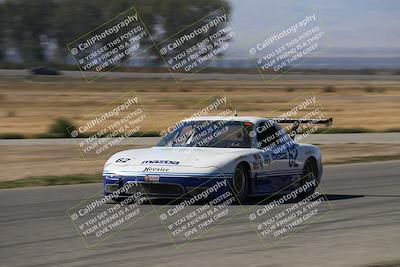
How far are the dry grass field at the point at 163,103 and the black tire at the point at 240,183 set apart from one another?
786 inches

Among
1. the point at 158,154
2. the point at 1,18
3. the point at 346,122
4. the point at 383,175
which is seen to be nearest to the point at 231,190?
the point at 158,154

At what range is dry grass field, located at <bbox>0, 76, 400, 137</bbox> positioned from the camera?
3966 cm

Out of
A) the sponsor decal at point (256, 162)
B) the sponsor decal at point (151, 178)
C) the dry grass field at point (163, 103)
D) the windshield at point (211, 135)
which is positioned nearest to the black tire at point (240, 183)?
the sponsor decal at point (256, 162)

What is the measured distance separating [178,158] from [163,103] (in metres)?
39.3

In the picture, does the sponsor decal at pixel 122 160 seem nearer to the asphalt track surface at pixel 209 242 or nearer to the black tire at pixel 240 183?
the asphalt track surface at pixel 209 242

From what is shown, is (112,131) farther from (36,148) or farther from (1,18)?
(1,18)

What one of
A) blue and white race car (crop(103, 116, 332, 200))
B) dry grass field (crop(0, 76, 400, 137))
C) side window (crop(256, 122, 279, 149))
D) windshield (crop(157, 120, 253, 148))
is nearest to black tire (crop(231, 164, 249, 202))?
blue and white race car (crop(103, 116, 332, 200))

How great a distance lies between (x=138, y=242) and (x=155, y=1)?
114 m

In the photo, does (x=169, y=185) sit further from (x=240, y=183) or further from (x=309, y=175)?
(x=309, y=175)

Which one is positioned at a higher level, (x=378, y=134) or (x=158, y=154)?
(x=158, y=154)

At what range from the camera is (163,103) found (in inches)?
2052

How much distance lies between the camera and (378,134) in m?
31.9

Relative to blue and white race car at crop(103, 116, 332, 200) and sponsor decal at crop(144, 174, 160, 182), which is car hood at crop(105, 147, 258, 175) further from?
sponsor decal at crop(144, 174, 160, 182)

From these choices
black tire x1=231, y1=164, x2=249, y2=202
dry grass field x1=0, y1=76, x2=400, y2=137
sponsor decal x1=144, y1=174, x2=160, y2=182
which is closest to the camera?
sponsor decal x1=144, y1=174, x2=160, y2=182
